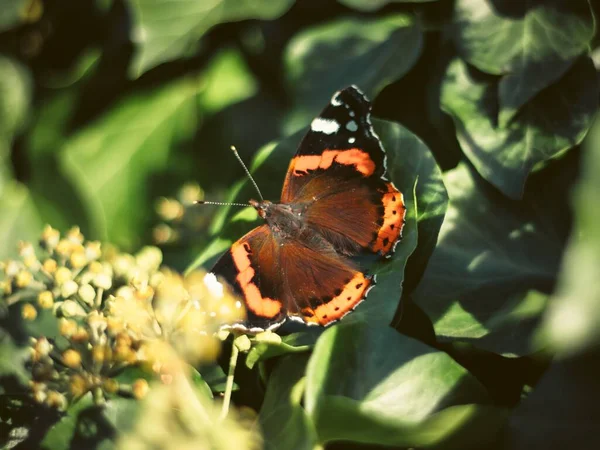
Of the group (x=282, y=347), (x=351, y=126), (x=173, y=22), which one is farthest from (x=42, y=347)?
(x=173, y=22)

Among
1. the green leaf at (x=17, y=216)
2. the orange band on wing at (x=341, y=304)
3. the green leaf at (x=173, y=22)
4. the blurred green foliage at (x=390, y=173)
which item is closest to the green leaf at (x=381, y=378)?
the blurred green foliage at (x=390, y=173)

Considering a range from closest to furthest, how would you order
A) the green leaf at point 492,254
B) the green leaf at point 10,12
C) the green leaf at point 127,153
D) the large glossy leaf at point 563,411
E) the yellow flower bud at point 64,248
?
1. the large glossy leaf at point 563,411
2. the green leaf at point 492,254
3. the yellow flower bud at point 64,248
4. the green leaf at point 10,12
5. the green leaf at point 127,153

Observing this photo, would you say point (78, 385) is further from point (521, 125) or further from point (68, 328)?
point (521, 125)

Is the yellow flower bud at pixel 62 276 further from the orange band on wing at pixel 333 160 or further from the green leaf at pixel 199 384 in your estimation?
the orange band on wing at pixel 333 160

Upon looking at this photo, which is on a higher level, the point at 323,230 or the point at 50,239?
the point at 50,239

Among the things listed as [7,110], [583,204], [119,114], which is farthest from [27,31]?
[583,204]

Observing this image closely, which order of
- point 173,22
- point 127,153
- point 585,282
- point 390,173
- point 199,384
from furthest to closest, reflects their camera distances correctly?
1. point 127,153
2. point 173,22
3. point 390,173
4. point 199,384
5. point 585,282

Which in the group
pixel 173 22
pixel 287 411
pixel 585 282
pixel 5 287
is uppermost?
pixel 585 282
